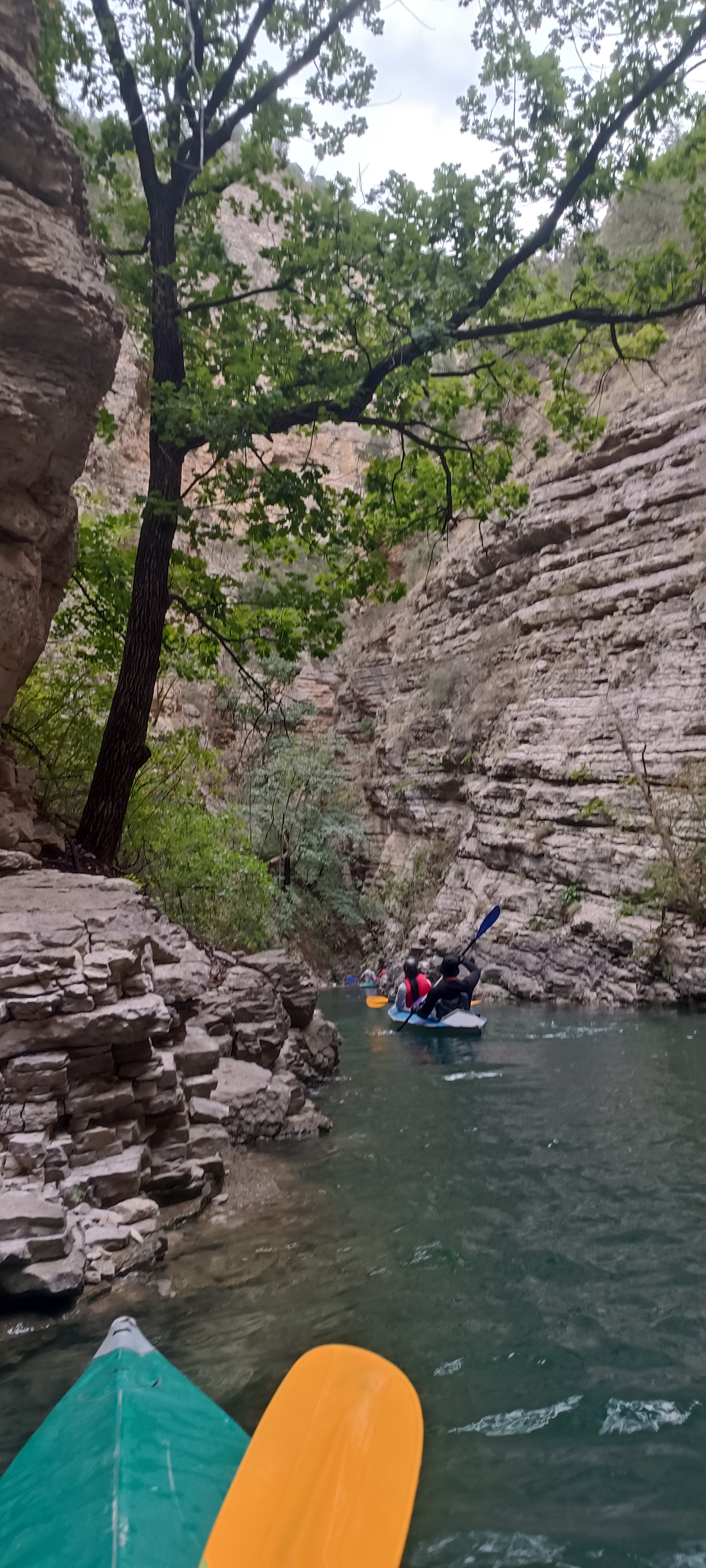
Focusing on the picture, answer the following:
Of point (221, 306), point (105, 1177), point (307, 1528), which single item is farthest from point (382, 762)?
point (307, 1528)

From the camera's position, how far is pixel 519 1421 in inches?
93.9

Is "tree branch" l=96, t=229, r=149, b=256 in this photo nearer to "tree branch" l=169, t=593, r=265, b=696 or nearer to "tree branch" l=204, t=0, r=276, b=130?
"tree branch" l=204, t=0, r=276, b=130

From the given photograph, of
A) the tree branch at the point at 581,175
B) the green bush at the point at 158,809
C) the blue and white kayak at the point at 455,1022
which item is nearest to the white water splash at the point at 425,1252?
the green bush at the point at 158,809

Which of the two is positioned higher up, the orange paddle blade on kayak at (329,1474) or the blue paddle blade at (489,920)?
the blue paddle blade at (489,920)

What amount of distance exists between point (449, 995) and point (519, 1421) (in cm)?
919

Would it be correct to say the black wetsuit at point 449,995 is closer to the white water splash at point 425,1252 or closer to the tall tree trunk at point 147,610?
the tall tree trunk at point 147,610

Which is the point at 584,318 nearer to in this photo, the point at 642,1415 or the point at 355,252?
the point at 355,252

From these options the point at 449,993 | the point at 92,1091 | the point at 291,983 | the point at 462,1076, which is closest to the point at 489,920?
the point at 449,993

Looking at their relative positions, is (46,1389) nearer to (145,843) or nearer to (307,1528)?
(307,1528)

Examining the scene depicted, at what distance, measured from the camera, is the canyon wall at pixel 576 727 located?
1270 cm

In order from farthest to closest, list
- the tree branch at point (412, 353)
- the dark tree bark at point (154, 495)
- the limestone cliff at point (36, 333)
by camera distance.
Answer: the dark tree bark at point (154, 495) < the tree branch at point (412, 353) < the limestone cliff at point (36, 333)

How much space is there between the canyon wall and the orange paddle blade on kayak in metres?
10.2

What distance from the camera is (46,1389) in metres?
2.54

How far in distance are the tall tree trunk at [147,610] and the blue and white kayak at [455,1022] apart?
19.2ft
